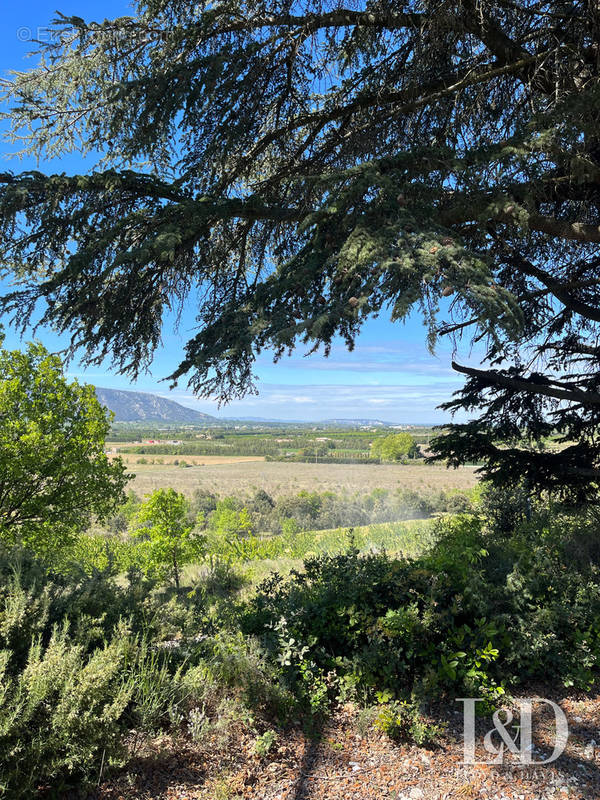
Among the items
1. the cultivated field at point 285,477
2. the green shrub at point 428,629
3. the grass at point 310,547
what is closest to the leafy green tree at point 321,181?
the green shrub at point 428,629

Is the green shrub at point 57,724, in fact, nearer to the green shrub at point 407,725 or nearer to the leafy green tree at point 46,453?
the green shrub at point 407,725

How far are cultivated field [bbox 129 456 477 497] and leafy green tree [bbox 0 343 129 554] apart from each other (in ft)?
131

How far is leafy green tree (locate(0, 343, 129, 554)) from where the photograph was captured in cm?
659

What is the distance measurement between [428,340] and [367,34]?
12.4ft

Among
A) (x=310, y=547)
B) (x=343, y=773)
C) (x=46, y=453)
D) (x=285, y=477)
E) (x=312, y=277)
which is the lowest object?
(x=285, y=477)

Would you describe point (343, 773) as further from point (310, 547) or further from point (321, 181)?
point (310, 547)

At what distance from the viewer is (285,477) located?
71125 mm

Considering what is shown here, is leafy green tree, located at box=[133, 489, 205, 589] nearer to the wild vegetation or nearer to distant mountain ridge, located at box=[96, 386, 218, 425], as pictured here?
the wild vegetation

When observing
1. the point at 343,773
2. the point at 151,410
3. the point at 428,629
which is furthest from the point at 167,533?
the point at 151,410

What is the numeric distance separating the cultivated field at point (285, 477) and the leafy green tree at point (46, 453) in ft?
131

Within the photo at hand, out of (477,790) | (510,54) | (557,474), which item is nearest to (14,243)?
(510,54)

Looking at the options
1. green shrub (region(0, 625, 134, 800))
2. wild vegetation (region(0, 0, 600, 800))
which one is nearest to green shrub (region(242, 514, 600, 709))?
wild vegetation (region(0, 0, 600, 800))

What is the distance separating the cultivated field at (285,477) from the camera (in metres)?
53.1

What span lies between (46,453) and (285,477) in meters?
65.3
